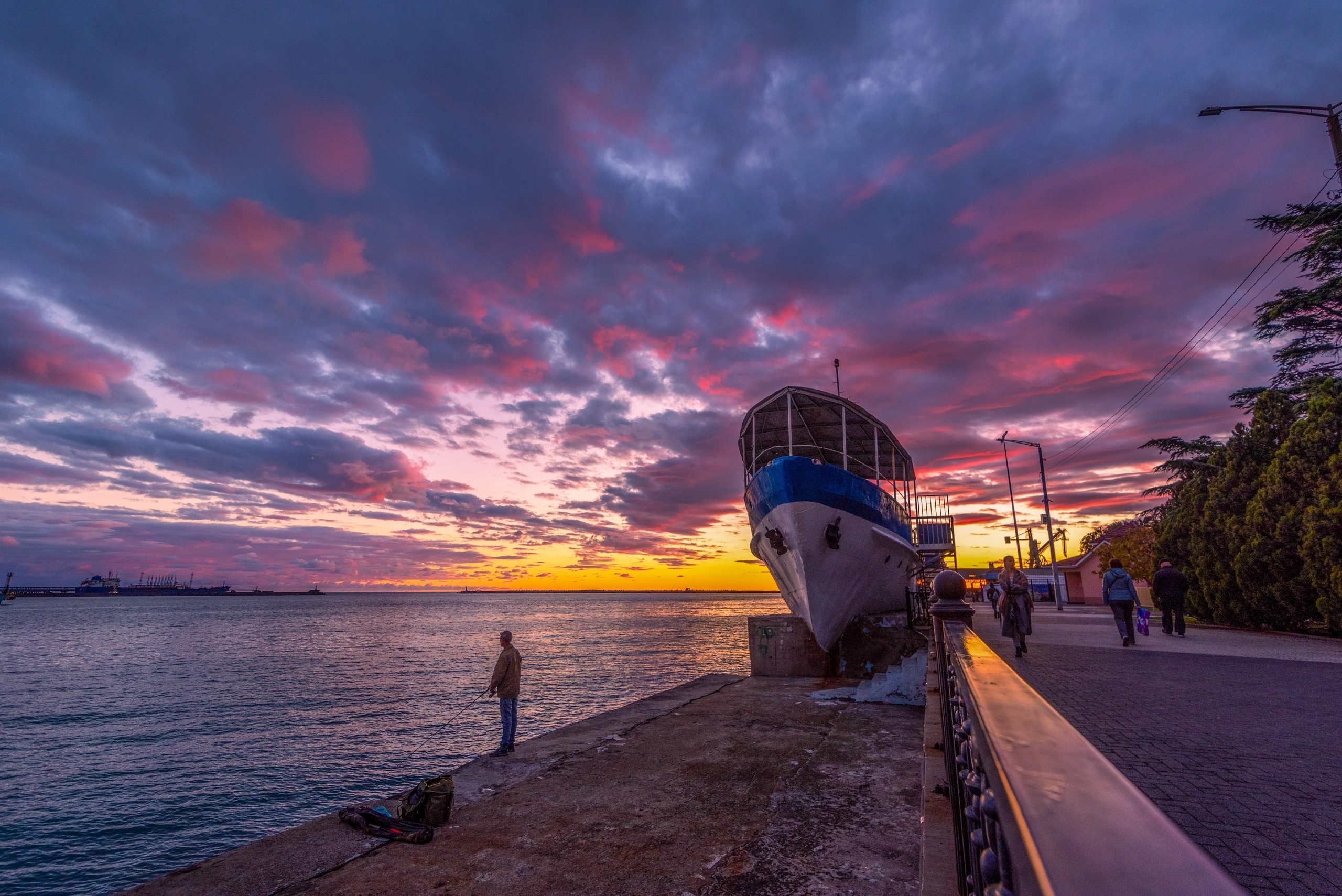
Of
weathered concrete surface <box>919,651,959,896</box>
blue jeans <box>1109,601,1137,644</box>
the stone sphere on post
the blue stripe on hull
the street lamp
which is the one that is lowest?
weathered concrete surface <box>919,651,959,896</box>

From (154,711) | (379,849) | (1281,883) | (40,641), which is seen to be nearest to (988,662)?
(1281,883)

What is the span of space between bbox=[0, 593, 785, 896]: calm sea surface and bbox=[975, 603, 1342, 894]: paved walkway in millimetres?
14538

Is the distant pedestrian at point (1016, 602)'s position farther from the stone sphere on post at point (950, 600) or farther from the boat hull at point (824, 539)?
the stone sphere on post at point (950, 600)

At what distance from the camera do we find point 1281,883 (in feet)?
11.0

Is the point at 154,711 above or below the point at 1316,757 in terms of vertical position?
below

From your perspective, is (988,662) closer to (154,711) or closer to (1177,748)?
Answer: (1177,748)

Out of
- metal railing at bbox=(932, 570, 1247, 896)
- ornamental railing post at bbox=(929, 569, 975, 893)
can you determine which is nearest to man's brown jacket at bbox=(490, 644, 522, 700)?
ornamental railing post at bbox=(929, 569, 975, 893)

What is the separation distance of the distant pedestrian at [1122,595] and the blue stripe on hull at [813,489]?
17.0 feet

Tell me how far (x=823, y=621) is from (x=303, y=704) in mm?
22862

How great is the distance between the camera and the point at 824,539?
14836 millimetres

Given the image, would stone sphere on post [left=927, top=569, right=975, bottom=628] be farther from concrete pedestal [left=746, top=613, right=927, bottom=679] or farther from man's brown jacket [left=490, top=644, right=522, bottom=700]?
concrete pedestal [left=746, top=613, right=927, bottom=679]

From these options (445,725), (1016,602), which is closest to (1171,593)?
(1016,602)

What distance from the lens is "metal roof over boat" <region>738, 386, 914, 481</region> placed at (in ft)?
56.9

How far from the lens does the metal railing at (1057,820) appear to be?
562 millimetres
